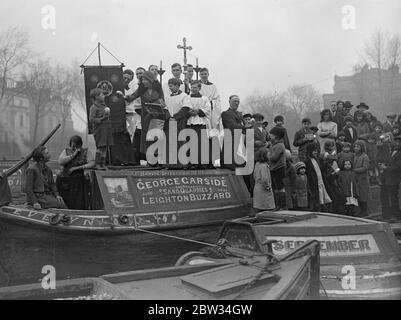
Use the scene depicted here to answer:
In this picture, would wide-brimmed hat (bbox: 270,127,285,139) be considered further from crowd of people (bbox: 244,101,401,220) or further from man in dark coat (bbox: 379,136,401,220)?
man in dark coat (bbox: 379,136,401,220)

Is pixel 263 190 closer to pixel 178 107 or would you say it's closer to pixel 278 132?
pixel 278 132

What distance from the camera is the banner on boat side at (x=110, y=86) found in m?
7.02

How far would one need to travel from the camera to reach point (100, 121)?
647 cm

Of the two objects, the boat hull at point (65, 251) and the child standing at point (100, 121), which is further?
the child standing at point (100, 121)

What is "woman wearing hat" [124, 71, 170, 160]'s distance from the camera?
716cm

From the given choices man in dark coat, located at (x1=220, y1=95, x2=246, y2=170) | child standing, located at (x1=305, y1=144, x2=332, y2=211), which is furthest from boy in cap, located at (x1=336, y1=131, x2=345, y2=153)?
man in dark coat, located at (x1=220, y1=95, x2=246, y2=170)

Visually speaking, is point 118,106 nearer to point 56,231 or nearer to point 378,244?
point 56,231

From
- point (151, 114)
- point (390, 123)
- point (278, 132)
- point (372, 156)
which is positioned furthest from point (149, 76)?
point (390, 123)

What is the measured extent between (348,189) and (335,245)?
138 inches

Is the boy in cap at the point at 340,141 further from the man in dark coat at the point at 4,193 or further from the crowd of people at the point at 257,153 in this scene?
the man in dark coat at the point at 4,193

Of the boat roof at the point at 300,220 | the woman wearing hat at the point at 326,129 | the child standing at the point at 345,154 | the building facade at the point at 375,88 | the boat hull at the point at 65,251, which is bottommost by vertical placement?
the boat hull at the point at 65,251

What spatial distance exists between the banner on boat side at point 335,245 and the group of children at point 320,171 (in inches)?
89.7

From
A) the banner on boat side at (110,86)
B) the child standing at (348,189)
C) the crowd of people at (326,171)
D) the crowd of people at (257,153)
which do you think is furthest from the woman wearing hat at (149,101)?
the child standing at (348,189)
